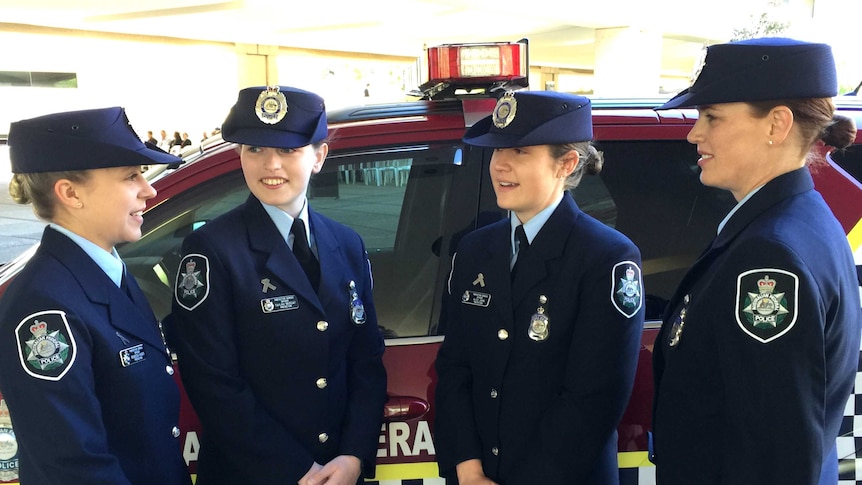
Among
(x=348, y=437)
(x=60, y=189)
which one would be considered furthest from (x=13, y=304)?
(x=348, y=437)

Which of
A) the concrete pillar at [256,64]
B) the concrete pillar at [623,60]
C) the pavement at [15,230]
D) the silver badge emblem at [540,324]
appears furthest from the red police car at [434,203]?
the concrete pillar at [256,64]

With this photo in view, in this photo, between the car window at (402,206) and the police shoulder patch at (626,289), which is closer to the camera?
the police shoulder patch at (626,289)

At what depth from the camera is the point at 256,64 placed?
26.8 meters

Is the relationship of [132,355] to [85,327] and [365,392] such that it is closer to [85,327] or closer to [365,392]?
[85,327]

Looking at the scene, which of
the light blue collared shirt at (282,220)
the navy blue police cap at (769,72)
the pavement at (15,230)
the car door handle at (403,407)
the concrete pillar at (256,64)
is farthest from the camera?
the concrete pillar at (256,64)

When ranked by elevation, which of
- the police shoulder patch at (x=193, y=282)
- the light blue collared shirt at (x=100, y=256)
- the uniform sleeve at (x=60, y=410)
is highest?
the light blue collared shirt at (x=100, y=256)

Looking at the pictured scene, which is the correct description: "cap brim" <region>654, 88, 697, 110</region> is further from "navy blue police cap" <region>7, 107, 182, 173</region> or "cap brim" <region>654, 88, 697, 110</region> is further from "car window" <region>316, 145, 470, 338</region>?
"navy blue police cap" <region>7, 107, 182, 173</region>

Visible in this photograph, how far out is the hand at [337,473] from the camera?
5.57ft

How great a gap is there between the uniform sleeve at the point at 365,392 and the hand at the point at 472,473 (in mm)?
227

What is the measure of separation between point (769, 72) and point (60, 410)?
1.43 metres

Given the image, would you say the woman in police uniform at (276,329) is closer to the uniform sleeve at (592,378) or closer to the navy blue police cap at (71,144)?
the navy blue police cap at (71,144)

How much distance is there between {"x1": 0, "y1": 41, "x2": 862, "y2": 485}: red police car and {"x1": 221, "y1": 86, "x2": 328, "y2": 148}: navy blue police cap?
0.21 m

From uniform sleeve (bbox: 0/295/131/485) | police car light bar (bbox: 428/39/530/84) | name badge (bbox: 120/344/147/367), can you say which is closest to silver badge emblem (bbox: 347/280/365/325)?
name badge (bbox: 120/344/147/367)

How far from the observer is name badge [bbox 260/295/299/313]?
168 centimetres
